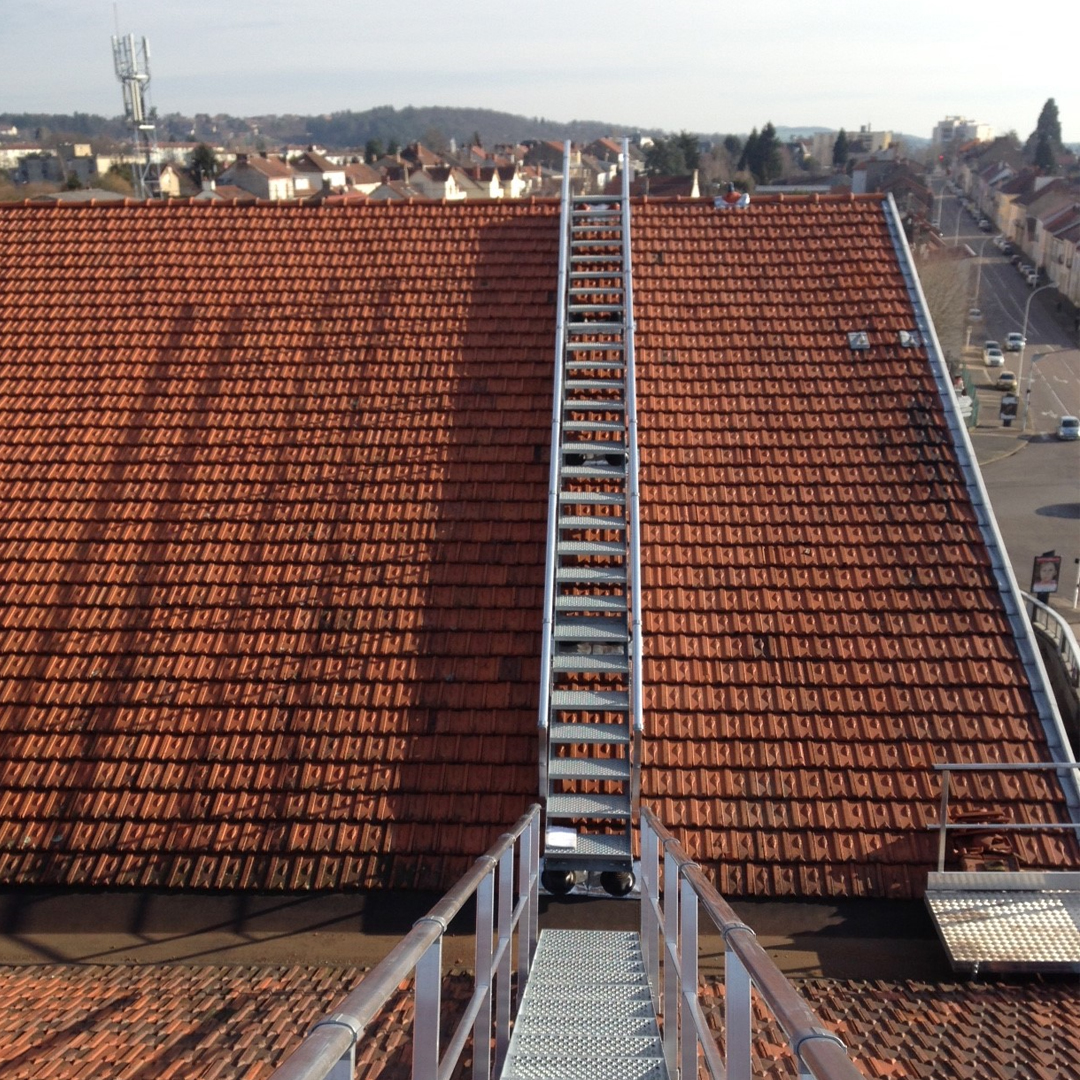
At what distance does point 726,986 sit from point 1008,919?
193 inches

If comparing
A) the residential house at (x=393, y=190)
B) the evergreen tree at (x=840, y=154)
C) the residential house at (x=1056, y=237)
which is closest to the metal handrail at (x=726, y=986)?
the residential house at (x=393, y=190)

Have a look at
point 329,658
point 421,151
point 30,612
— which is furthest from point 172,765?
point 421,151

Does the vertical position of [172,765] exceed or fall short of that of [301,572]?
it falls short

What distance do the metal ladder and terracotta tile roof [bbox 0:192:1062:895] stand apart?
0.88 ft

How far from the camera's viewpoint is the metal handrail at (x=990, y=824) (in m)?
6.96

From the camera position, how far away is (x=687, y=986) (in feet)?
12.1

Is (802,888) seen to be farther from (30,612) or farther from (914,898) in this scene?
(30,612)

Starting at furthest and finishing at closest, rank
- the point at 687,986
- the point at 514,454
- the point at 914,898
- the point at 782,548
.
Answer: the point at 514,454
the point at 782,548
the point at 914,898
the point at 687,986

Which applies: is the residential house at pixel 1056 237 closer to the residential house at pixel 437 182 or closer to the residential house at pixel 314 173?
the residential house at pixel 437 182

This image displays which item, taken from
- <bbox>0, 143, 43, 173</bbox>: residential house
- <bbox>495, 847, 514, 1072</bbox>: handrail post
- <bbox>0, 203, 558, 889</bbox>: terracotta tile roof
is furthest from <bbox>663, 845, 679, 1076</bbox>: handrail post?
<bbox>0, 143, 43, 173</bbox>: residential house

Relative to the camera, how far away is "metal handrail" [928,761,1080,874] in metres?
6.96

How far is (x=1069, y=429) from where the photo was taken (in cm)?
4325

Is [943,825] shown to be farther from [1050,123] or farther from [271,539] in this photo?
[1050,123]

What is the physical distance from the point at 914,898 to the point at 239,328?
8.09m
